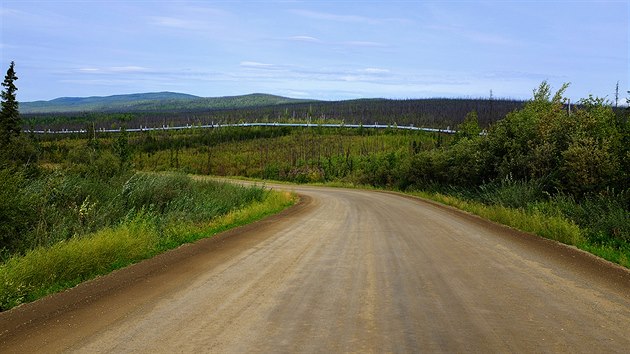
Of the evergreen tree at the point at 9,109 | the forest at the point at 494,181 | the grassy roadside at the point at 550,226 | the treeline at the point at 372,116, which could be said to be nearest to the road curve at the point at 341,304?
the grassy roadside at the point at 550,226

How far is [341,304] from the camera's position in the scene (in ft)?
23.1

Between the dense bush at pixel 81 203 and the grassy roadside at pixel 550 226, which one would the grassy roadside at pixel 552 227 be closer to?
the grassy roadside at pixel 550 226

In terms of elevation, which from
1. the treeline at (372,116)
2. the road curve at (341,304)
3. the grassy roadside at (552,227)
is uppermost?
the treeline at (372,116)

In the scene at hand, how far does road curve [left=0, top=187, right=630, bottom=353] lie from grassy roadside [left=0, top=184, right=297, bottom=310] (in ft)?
1.38

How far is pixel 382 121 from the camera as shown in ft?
373

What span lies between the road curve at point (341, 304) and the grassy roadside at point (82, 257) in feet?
1.38

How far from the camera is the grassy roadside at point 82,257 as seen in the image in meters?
7.79

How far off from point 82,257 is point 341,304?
4.97m

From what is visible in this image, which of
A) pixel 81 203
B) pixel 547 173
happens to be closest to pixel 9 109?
pixel 81 203

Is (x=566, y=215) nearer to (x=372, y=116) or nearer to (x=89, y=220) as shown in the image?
(x=89, y=220)

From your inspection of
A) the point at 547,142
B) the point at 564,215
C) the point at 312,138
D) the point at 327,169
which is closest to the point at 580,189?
the point at 564,215

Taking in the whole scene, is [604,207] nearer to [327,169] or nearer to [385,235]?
[385,235]

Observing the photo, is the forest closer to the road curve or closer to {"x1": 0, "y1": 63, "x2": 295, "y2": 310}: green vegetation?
{"x1": 0, "y1": 63, "x2": 295, "y2": 310}: green vegetation

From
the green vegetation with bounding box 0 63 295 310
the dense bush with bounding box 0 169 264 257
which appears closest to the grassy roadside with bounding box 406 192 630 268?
the green vegetation with bounding box 0 63 295 310
